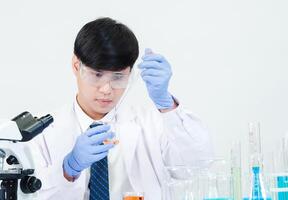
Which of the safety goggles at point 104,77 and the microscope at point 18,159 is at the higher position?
the safety goggles at point 104,77

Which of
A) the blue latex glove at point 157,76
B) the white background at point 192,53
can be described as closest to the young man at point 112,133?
the blue latex glove at point 157,76

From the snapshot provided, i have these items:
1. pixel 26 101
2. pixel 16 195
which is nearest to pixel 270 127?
A: pixel 26 101

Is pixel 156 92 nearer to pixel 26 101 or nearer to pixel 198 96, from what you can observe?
pixel 198 96

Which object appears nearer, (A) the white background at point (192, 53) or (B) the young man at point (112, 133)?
(B) the young man at point (112, 133)

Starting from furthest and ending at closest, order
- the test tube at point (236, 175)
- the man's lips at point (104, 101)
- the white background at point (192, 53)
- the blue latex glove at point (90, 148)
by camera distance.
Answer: the white background at point (192, 53) → the man's lips at point (104, 101) → the blue latex glove at point (90, 148) → the test tube at point (236, 175)

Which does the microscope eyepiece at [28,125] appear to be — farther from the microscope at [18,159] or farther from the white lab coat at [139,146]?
the white lab coat at [139,146]

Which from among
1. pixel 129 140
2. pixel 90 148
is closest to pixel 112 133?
pixel 90 148

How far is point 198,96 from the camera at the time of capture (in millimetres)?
2783

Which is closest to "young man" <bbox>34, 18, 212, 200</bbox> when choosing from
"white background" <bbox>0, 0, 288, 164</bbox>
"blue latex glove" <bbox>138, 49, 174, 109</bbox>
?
"blue latex glove" <bbox>138, 49, 174, 109</bbox>

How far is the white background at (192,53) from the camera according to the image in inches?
109

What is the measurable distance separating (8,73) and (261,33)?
1.48 meters

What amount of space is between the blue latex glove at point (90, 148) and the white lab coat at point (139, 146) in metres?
0.09

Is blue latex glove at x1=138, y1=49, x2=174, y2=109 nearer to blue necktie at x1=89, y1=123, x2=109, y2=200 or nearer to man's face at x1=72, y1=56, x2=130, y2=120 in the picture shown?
man's face at x1=72, y1=56, x2=130, y2=120

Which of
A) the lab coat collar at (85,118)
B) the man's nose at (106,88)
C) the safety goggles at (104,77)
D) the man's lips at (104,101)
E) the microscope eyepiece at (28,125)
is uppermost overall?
the safety goggles at (104,77)
